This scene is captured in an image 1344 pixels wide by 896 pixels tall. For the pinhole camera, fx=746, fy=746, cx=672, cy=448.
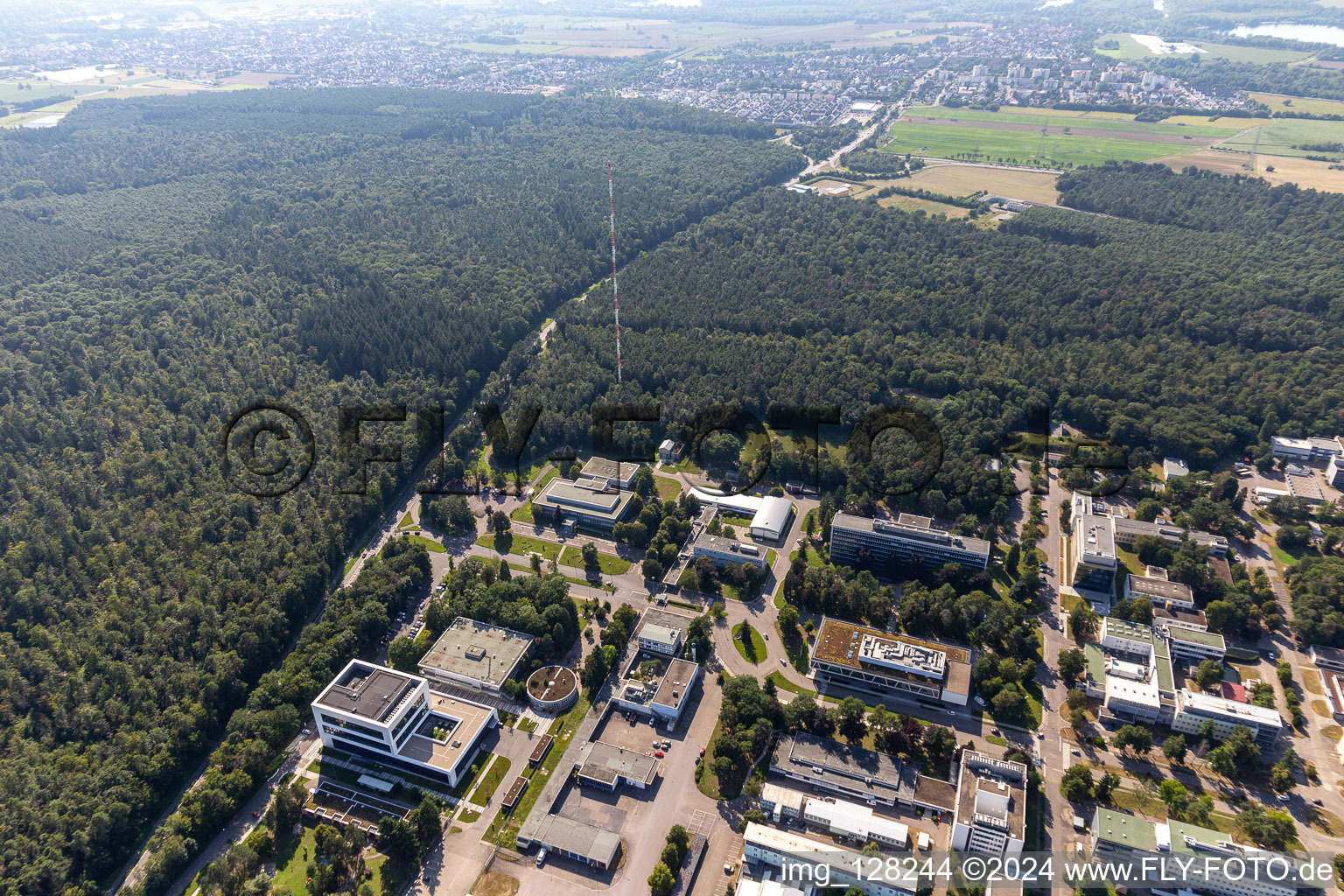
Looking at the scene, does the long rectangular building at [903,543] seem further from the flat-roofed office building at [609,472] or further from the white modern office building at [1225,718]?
the flat-roofed office building at [609,472]

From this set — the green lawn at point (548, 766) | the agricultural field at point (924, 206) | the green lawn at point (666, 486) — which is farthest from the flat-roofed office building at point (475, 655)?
the agricultural field at point (924, 206)

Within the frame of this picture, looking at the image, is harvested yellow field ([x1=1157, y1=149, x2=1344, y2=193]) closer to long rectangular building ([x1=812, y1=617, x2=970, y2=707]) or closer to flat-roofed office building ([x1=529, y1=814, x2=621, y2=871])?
long rectangular building ([x1=812, y1=617, x2=970, y2=707])

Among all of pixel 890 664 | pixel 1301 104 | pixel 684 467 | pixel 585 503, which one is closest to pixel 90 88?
pixel 585 503

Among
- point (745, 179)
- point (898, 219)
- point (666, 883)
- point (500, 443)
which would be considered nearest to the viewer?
point (666, 883)

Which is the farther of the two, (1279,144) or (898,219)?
(1279,144)

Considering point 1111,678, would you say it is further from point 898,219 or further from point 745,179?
point 745,179

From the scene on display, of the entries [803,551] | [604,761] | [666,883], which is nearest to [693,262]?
[803,551]

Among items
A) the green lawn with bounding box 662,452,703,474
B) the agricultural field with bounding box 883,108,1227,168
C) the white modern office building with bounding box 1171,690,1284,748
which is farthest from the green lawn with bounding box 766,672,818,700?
the agricultural field with bounding box 883,108,1227,168
